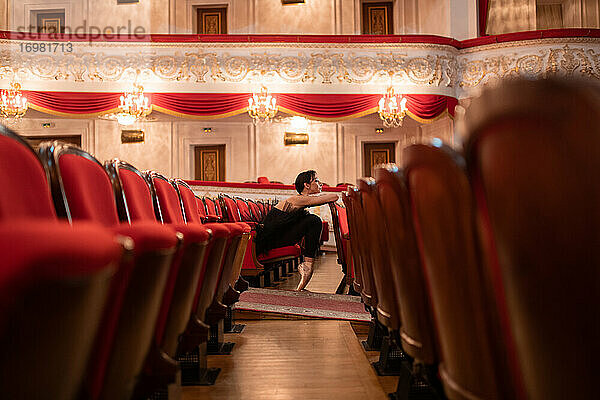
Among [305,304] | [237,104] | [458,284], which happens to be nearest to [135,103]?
[237,104]

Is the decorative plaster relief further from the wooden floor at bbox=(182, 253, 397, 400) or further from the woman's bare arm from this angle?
the wooden floor at bbox=(182, 253, 397, 400)

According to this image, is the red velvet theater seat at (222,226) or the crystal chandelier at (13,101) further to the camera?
the crystal chandelier at (13,101)

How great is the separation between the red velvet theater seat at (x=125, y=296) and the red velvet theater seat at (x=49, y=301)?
101 mm

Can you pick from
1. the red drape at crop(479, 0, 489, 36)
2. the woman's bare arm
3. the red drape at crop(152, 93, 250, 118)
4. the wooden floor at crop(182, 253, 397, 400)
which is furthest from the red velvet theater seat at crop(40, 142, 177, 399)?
the red drape at crop(479, 0, 489, 36)

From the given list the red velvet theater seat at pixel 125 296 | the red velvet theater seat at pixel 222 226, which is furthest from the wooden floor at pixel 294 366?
the red velvet theater seat at pixel 125 296

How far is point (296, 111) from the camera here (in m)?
4.80

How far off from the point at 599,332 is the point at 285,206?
1.99 meters

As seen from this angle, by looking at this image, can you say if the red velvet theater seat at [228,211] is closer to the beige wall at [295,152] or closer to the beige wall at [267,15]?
the beige wall at [295,152]

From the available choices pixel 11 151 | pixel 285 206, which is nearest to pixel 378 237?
pixel 11 151

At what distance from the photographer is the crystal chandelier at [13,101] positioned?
4.53 metres

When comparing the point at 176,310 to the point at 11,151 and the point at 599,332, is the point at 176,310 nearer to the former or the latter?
the point at 11,151

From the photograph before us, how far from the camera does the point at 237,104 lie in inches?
189

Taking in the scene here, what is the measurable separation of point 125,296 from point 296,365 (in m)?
0.71

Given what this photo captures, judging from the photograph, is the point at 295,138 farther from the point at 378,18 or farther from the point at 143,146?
the point at 378,18
